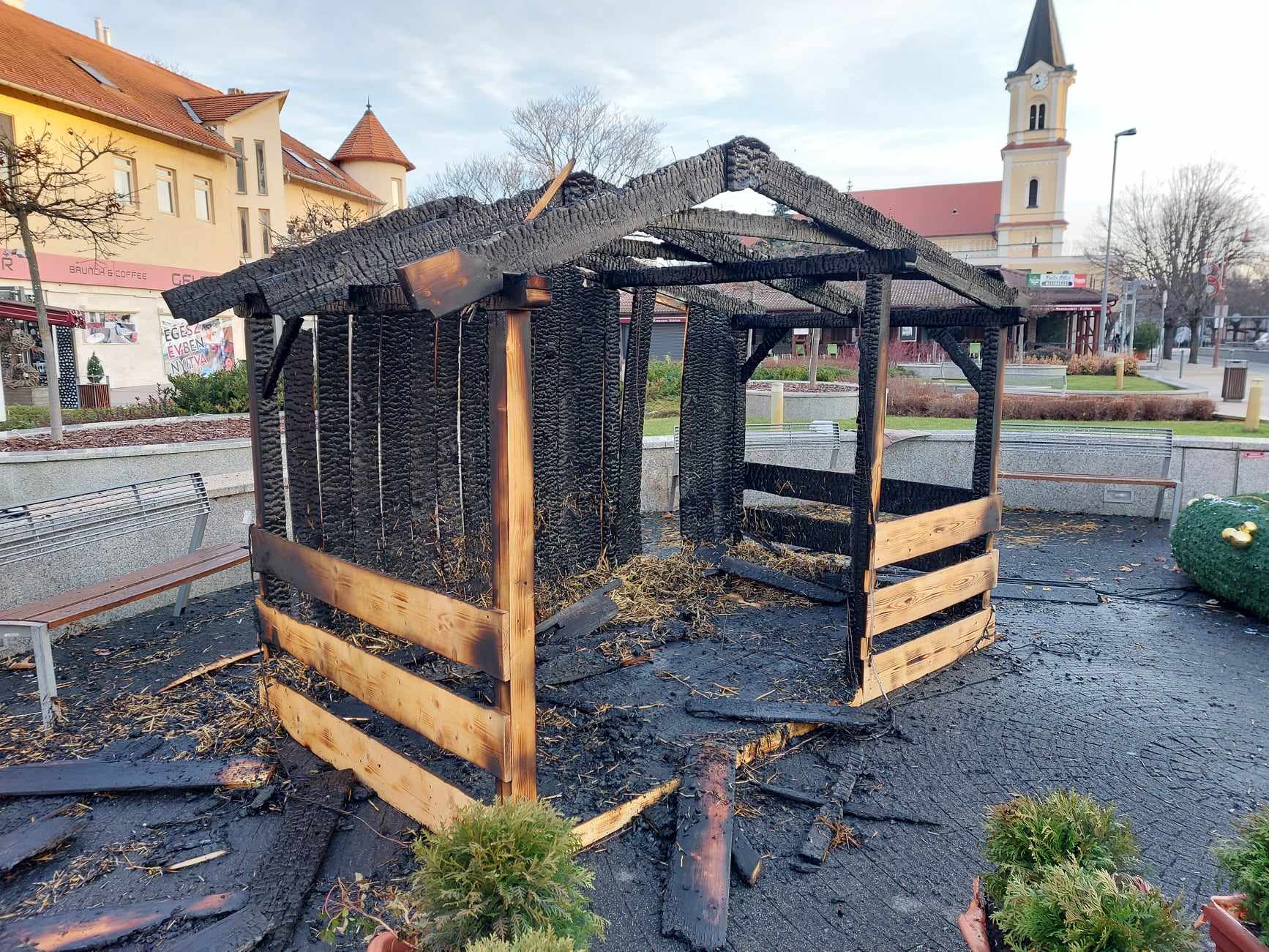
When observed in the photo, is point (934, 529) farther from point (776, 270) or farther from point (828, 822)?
point (828, 822)

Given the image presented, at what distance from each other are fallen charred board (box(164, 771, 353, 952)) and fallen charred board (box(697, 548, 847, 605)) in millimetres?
3627

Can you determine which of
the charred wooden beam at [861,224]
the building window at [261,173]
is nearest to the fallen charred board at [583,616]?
the charred wooden beam at [861,224]

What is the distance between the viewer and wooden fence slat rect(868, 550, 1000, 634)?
4.52m

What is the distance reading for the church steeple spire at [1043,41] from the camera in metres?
58.6

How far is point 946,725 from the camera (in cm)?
430

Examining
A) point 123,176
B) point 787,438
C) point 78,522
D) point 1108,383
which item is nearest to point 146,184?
point 123,176

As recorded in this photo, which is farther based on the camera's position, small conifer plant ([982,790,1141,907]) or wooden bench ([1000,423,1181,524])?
wooden bench ([1000,423,1181,524])

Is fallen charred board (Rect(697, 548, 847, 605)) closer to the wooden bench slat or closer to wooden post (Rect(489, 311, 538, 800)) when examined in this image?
the wooden bench slat

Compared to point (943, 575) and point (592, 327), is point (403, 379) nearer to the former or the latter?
point (592, 327)

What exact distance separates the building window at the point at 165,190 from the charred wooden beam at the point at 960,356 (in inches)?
1038

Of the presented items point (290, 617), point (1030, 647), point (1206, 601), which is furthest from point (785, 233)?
point (1206, 601)

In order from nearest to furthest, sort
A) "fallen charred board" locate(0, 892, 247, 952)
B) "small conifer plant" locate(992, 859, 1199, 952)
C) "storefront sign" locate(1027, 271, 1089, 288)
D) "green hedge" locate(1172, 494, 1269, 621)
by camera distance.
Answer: "small conifer plant" locate(992, 859, 1199, 952)
"fallen charred board" locate(0, 892, 247, 952)
"green hedge" locate(1172, 494, 1269, 621)
"storefront sign" locate(1027, 271, 1089, 288)

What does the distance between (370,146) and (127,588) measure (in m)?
Result: 40.7

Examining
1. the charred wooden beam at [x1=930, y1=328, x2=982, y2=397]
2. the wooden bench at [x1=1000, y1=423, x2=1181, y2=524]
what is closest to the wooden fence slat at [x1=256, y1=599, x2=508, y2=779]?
the charred wooden beam at [x1=930, y1=328, x2=982, y2=397]
